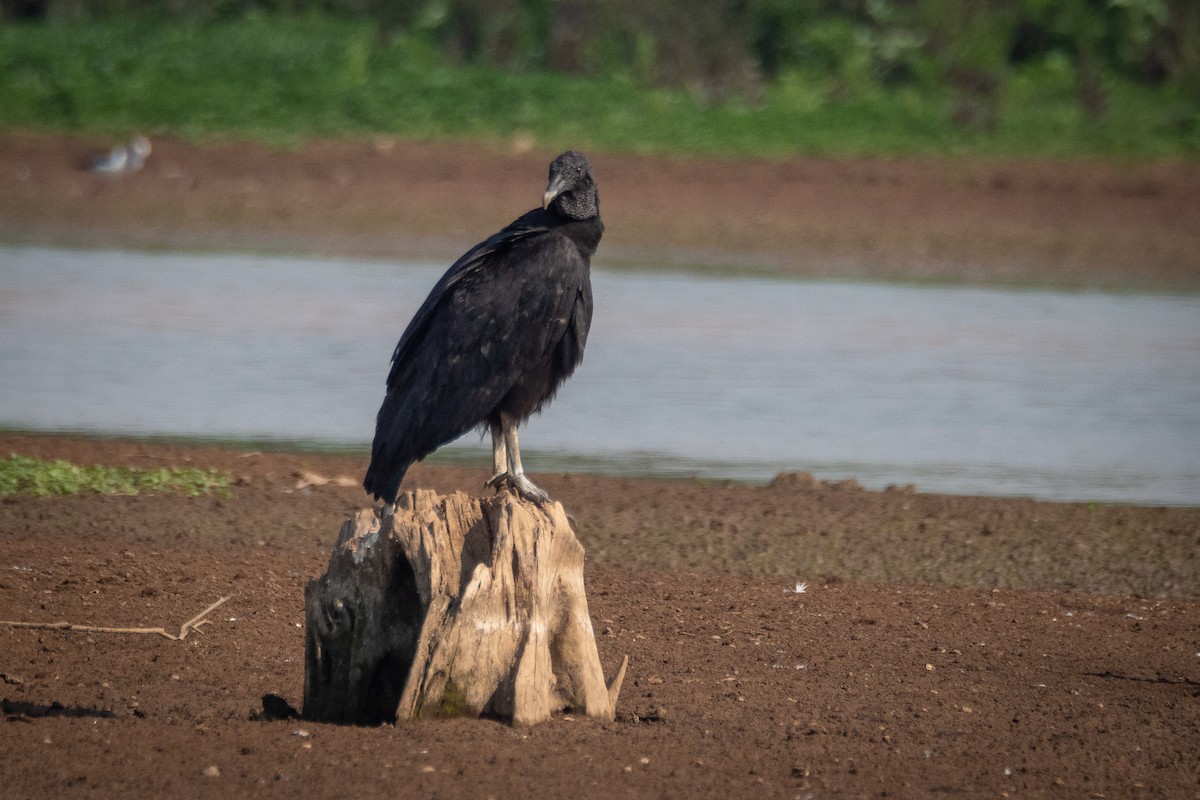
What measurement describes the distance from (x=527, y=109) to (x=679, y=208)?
2884 mm

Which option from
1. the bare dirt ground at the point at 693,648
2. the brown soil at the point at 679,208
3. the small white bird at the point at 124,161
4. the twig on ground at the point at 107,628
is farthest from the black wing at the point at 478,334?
the small white bird at the point at 124,161

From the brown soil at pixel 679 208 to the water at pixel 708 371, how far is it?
32.3 inches

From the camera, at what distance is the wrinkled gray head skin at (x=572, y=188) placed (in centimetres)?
540

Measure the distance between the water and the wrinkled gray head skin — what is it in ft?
8.88

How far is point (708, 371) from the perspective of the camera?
34.1 feet

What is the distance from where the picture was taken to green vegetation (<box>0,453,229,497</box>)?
7.03 m

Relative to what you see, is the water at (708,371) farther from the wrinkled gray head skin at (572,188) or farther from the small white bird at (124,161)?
the wrinkled gray head skin at (572,188)

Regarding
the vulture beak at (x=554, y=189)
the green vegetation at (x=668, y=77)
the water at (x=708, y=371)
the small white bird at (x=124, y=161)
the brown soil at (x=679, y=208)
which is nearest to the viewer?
the vulture beak at (x=554, y=189)

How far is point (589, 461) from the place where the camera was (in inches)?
324

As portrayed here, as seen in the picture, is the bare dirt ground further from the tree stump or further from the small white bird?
the small white bird

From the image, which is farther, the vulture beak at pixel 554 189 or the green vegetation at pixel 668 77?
the green vegetation at pixel 668 77

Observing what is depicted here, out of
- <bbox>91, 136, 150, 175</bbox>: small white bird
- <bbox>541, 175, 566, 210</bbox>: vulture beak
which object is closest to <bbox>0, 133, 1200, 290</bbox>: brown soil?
<bbox>91, 136, 150, 175</bbox>: small white bird

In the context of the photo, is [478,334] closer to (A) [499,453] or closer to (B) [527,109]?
(A) [499,453]

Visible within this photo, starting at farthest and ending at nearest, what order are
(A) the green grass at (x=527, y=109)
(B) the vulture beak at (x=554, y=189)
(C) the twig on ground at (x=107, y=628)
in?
→ (A) the green grass at (x=527, y=109)
(B) the vulture beak at (x=554, y=189)
(C) the twig on ground at (x=107, y=628)
